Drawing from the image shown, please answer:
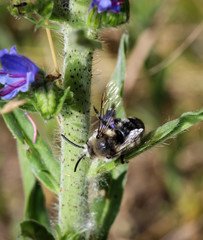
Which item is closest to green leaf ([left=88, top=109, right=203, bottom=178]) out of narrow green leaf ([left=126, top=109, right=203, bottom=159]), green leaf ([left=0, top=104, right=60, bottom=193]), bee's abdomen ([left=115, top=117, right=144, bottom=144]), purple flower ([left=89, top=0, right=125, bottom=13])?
narrow green leaf ([left=126, top=109, right=203, bottom=159])

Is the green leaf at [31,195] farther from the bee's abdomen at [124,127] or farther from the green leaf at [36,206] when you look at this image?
the bee's abdomen at [124,127]

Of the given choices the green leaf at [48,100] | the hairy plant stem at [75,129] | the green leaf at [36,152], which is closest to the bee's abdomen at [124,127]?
the hairy plant stem at [75,129]

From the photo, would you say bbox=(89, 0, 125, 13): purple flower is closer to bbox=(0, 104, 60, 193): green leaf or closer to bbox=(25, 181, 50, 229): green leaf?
bbox=(0, 104, 60, 193): green leaf

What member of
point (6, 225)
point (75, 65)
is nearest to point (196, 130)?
point (6, 225)

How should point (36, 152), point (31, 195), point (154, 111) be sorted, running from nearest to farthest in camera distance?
point (36, 152) → point (31, 195) → point (154, 111)

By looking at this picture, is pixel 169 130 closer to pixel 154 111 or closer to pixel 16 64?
pixel 16 64

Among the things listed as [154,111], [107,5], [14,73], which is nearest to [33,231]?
[14,73]
